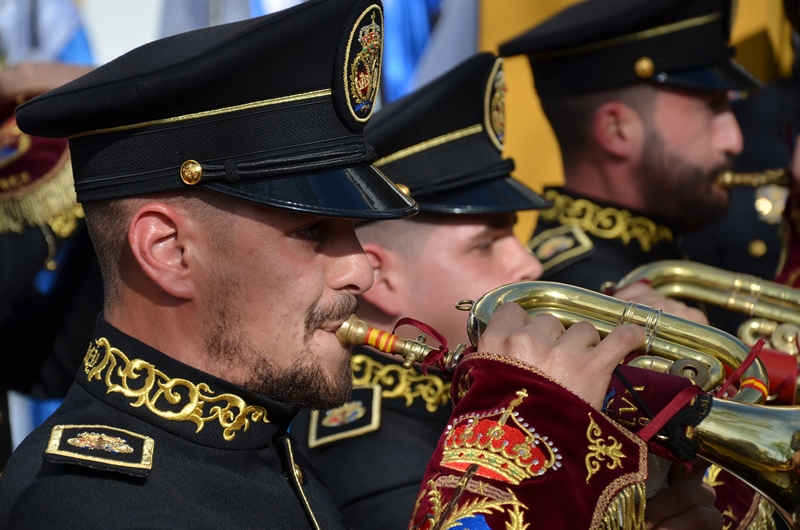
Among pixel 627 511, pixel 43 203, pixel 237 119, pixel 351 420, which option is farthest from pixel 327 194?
pixel 43 203

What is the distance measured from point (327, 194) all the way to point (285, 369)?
0.39 m

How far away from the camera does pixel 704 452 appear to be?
2.07 meters

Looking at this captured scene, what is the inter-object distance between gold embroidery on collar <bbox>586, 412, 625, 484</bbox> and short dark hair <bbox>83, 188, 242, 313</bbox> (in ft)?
2.81

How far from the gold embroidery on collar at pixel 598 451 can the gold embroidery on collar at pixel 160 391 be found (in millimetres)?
764

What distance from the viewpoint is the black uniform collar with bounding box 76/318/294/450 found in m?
2.22

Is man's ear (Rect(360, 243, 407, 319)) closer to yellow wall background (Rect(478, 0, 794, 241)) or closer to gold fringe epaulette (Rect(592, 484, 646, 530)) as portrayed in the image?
gold fringe epaulette (Rect(592, 484, 646, 530))

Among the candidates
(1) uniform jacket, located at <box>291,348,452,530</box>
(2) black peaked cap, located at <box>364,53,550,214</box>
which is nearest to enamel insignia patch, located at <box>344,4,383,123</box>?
(2) black peaked cap, located at <box>364,53,550,214</box>

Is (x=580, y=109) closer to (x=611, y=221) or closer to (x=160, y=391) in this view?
(x=611, y=221)

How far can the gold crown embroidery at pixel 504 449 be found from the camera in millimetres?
1989

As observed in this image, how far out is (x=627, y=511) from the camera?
6.61 ft

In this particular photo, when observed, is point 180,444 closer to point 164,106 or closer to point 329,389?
point 329,389

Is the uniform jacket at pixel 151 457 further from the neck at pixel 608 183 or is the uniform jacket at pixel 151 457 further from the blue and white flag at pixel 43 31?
the blue and white flag at pixel 43 31

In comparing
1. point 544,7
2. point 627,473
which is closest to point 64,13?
point 544,7

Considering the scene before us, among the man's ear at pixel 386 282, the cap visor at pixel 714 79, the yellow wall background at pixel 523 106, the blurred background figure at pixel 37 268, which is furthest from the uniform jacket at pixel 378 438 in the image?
the yellow wall background at pixel 523 106
